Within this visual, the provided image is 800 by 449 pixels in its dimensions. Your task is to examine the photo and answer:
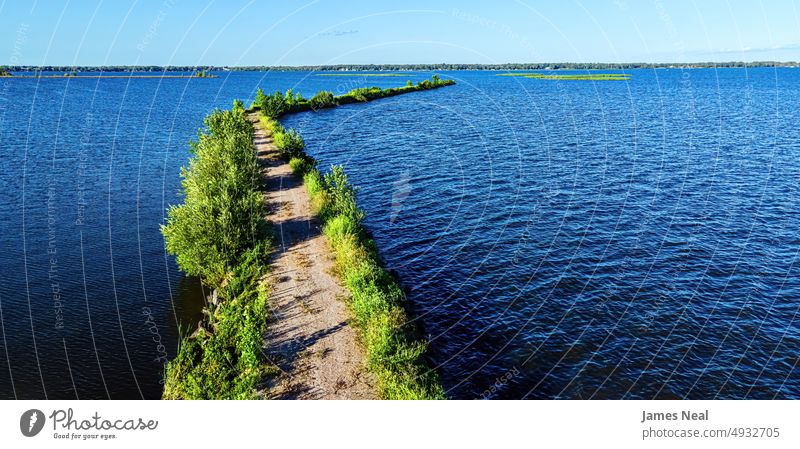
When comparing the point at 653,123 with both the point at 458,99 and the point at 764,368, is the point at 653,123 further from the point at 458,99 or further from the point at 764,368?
the point at 764,368

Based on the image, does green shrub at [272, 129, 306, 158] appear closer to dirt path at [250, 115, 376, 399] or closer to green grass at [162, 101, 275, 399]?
green grass at [162, 101, 275, 399]

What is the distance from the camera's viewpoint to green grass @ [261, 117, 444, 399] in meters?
23.3

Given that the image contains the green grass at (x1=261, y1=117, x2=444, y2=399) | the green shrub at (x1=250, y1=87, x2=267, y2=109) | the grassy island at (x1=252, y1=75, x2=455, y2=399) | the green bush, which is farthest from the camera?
the green shrub at (x1=250, y1=87, x2=267, y2=109)

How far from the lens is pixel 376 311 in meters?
27.9

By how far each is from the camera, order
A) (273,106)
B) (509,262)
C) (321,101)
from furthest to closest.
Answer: (321,101) < (273,106) < (509,262)

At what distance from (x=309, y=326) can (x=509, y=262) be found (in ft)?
65.4

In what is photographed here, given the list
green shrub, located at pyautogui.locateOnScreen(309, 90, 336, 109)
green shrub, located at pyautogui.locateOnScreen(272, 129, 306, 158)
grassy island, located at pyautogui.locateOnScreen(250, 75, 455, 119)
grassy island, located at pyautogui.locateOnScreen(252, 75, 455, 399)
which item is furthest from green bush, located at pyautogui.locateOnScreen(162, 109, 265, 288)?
green shrub, located at pyautogui.locateOnScreen(309, 90, 336, 109)

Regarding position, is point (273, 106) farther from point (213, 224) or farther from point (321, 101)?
point (213, 224)

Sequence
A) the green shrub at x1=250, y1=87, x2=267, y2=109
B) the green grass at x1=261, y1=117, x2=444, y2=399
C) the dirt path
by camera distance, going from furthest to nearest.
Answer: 1. the green shrub at x1=250, y1=87, x2=267, y2=109
2. the green grass at x1=261, y1=117, x2=444, y2=399
3. the dirt path

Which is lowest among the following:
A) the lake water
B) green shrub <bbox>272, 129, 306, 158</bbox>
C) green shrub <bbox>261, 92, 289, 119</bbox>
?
the lake water

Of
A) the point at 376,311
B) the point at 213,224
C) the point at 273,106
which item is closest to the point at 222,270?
the point at 213,224

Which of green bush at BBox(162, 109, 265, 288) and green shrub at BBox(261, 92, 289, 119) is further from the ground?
green shrub at BBox(261, 92, 289, 119)

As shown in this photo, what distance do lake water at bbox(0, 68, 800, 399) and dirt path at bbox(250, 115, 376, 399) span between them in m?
6.32

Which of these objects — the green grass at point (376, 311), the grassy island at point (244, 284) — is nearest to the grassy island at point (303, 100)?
the grassy island at point (244, 284)
